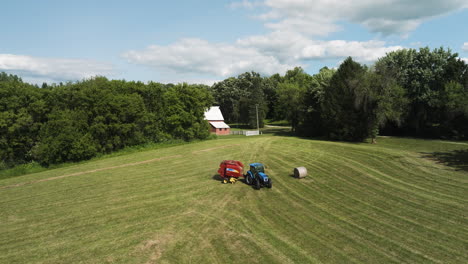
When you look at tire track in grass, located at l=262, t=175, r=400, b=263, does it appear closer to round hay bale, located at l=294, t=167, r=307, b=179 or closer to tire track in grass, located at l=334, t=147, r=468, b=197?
round hay bale, located at l=294, t=167, r=307, b=179

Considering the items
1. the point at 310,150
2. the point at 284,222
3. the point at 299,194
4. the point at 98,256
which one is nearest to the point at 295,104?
the point at 310,150

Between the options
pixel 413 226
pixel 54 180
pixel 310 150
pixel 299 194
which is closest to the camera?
pixel 413 226

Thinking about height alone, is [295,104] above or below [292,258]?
above

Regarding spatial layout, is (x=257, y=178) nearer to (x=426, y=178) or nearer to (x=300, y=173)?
(x=300, y=173)

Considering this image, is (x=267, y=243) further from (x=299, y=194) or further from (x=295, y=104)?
(x=295, y=104)

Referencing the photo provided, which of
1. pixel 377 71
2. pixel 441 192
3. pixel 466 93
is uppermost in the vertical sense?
pixel 377 71

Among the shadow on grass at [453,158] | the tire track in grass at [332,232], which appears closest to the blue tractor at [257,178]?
the tire track in grass at [332,232]

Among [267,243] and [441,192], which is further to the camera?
[441,192]

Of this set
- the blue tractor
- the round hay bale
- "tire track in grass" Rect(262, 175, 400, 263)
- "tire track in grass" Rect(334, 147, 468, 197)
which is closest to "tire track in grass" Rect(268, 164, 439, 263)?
"tire track in grass" Rect(262, 175, 400, 263)
